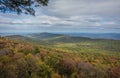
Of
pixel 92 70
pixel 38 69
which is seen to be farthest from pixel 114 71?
pixel 38 69

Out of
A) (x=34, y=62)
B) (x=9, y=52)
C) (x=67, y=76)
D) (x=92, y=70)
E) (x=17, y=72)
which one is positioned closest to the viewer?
(x=17, y=72)

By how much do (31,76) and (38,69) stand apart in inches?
85.6

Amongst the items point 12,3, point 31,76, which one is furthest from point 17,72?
point 12,3

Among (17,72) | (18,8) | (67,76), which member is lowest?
(67,76)

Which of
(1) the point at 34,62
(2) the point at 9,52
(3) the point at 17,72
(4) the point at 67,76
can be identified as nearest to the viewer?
(3) the point at 17,72

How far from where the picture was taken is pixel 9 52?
40.6 meters

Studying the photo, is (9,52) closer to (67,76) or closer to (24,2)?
(67,76)

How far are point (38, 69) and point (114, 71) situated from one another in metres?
18.1

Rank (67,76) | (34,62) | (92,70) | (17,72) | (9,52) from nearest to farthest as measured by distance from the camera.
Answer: (17,72), (34,62), (92,70), (67,76), (9,52)

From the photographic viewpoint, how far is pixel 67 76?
124ft

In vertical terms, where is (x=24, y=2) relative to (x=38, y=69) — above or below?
above

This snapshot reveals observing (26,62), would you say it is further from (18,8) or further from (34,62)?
(18,8)

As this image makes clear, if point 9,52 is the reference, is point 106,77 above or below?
below

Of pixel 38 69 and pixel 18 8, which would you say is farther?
pixel 38 69
